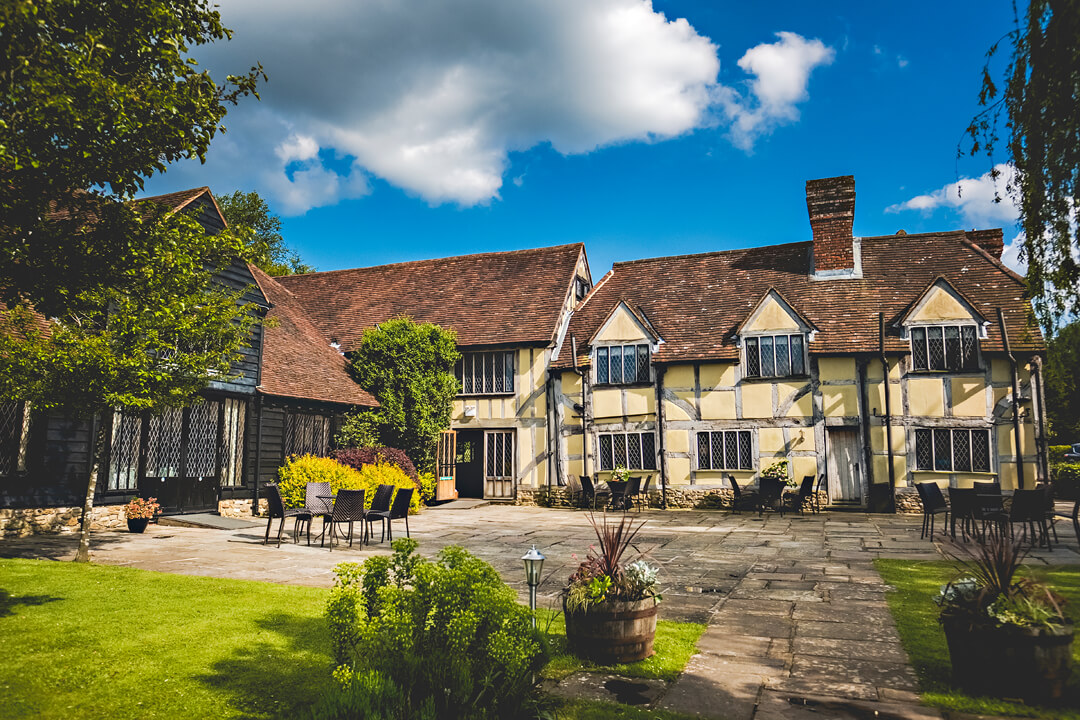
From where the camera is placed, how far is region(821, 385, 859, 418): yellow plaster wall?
743 inches

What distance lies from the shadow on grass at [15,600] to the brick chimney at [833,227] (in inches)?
800

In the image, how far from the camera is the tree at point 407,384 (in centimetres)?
2080

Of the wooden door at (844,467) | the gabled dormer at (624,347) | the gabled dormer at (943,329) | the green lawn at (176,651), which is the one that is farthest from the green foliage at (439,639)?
the gabled dormer at (943,329)

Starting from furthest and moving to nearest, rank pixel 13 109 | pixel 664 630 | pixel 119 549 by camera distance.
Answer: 1. pixel 119 549
2. pixel 664 630
3. pixel 13 109

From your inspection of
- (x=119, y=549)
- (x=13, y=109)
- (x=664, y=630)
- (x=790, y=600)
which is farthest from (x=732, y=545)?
(x=13, y=109)

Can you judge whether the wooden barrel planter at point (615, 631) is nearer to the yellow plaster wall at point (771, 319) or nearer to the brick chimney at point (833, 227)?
the yellow plaster wall at point (771, 319)

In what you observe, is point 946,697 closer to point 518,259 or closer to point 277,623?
point 277,623

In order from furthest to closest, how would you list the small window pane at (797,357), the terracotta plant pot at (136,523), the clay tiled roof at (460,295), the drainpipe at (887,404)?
1. the clay tiled roof at (460,295)
2. the small window pane at (797,357)
3. the drainpipe at (887,404)
4. the terracotta plant pot at (136,523)

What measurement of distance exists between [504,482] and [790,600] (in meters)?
15.5

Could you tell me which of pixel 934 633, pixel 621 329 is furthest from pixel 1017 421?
pixel 934 633

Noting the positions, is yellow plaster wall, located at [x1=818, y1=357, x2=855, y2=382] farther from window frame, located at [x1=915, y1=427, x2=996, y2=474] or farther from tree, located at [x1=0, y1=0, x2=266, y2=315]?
tree, located at [x1=0, y1=0, x2=266, y2=315]

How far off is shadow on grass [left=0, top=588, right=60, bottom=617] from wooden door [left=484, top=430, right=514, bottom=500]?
1579cm

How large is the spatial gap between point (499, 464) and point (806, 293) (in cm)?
1128

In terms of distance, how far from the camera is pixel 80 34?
6250mm
